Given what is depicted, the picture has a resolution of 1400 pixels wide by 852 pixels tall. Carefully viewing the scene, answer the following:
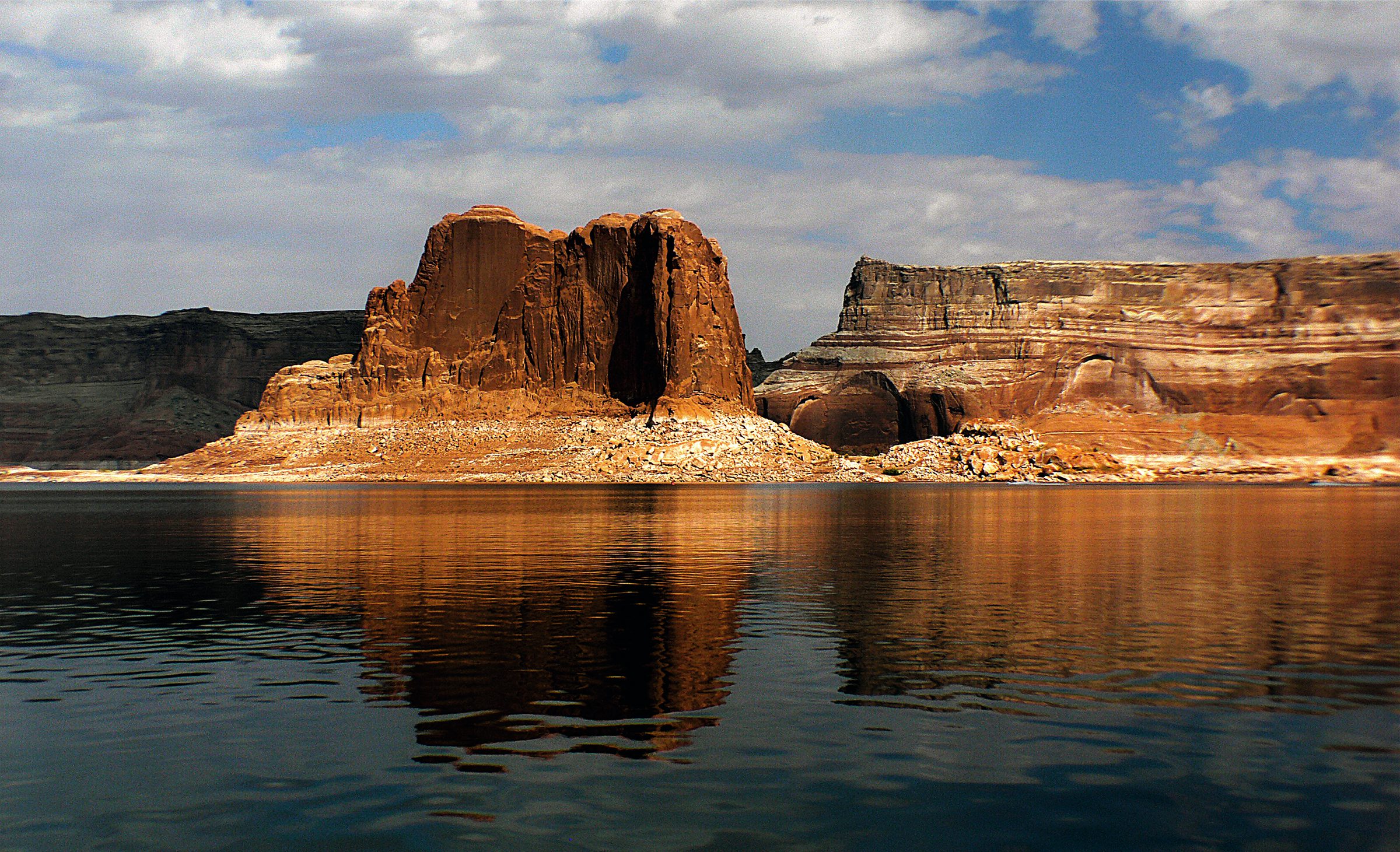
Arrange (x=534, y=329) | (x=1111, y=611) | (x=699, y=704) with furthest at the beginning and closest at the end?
(x=534, y=329) < (x=1111, y=611) < (x=699, y=704)

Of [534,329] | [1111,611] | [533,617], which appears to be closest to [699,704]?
[533,617]

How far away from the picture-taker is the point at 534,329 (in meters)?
189

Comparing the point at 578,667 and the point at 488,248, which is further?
the point at 488,248

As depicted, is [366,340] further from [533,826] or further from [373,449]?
[533,826]

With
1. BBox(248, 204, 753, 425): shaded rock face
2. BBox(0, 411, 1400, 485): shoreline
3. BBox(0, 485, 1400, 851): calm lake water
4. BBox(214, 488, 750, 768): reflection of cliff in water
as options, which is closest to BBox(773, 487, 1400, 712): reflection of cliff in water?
BBox(0, 485, 1400, 851): calm lake water

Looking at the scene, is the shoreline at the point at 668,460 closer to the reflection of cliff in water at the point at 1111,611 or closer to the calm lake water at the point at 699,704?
the reflection of cliff in water at the point at 1111,611

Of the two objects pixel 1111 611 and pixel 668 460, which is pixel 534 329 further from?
pixel 1111 611

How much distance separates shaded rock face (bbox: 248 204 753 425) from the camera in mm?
180125

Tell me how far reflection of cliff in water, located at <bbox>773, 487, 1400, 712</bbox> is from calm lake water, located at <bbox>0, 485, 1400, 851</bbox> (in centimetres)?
16

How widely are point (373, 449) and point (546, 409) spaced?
2955cm

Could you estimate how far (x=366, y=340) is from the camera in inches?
7530

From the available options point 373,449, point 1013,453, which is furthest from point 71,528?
point 1013,453

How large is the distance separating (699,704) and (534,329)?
17710 centimetres

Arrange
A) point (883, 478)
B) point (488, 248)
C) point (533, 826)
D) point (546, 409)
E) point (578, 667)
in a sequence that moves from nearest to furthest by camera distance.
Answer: point (533, 826) < point (578, 667) < point (883, 478) < point (546, 409) < point (488, 248)
